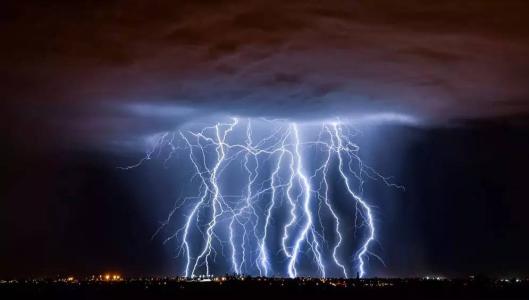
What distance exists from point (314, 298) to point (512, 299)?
18171 mm

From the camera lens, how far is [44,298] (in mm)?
81125

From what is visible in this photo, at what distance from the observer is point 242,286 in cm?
10969

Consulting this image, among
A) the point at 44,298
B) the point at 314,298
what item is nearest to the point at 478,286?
the point at 314,298

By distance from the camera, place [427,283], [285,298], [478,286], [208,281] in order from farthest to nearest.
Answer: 1. [208,281]
2. [427,283]
3. [478,286]
4. [285,298]

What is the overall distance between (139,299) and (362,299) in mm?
21105

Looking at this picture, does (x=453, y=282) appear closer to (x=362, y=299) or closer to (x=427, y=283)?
(x=427, y=283)

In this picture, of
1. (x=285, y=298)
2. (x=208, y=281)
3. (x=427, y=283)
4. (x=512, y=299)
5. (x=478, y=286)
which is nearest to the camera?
(x=512, y=299)

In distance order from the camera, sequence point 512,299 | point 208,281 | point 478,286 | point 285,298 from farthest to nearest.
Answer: point 208,281 → point 478,286 → point 285,298 → point 512,299

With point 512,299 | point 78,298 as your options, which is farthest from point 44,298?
point 512,299

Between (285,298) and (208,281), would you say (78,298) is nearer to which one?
(285,298)

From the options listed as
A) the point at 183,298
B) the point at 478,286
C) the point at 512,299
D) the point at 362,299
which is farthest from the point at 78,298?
the point at 478,286

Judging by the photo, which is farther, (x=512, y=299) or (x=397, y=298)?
(x=397, y=298)

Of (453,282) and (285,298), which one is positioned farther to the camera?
(453,282)

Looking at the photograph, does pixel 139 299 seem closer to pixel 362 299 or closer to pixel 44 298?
pixel 44 298
